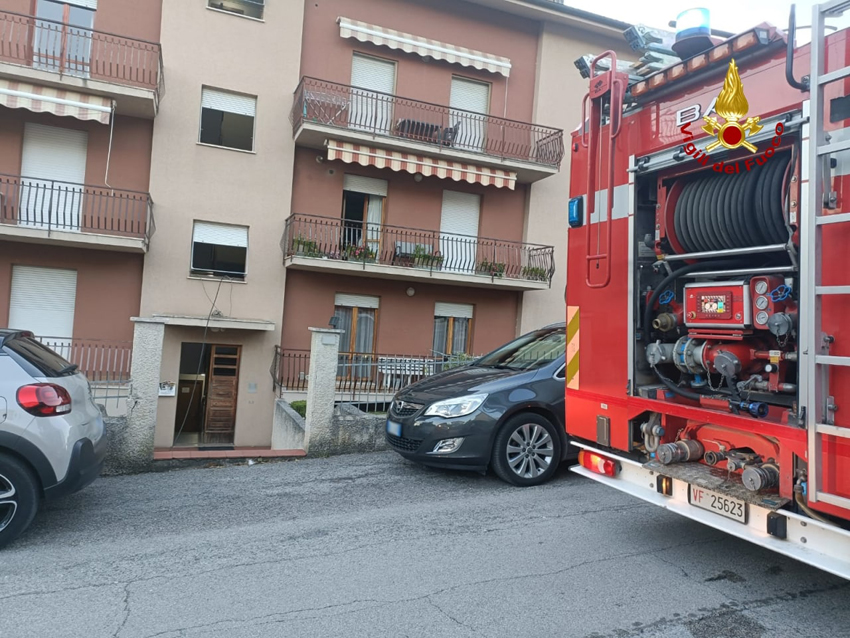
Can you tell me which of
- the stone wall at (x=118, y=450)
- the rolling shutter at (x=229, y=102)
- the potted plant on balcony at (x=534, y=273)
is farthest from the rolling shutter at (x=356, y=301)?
the stone wall at (x=118, y=450)

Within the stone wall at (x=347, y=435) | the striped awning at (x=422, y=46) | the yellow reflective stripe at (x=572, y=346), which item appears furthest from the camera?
the striped awning at (x=422, y=46)

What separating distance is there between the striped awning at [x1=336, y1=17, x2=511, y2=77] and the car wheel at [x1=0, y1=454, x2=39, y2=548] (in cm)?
1346

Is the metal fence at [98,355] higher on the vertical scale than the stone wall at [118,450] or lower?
higher

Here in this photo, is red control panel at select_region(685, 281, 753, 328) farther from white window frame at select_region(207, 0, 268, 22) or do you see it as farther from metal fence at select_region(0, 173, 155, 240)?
white window frame at select_region(207, 0, 268, 22)

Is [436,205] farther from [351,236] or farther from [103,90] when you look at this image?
[103,90]

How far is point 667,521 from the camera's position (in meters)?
4.98

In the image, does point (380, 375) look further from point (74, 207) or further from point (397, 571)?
point (74, 207)

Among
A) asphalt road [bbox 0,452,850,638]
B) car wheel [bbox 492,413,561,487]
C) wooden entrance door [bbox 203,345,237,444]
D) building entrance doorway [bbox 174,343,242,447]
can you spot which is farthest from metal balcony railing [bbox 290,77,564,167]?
asphalt road [bbox 0,452,850,638]

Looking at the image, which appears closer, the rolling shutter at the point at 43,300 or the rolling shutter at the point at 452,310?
the rolling shutter at the point at 43,300

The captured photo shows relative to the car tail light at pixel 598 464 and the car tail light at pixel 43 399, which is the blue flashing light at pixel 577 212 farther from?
the car tail light at pixel 43 399

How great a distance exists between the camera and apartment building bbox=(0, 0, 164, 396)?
12.7 metres

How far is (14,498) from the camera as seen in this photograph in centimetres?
430

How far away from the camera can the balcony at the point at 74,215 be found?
41.2 feet

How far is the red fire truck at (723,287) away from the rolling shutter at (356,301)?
430 inches
